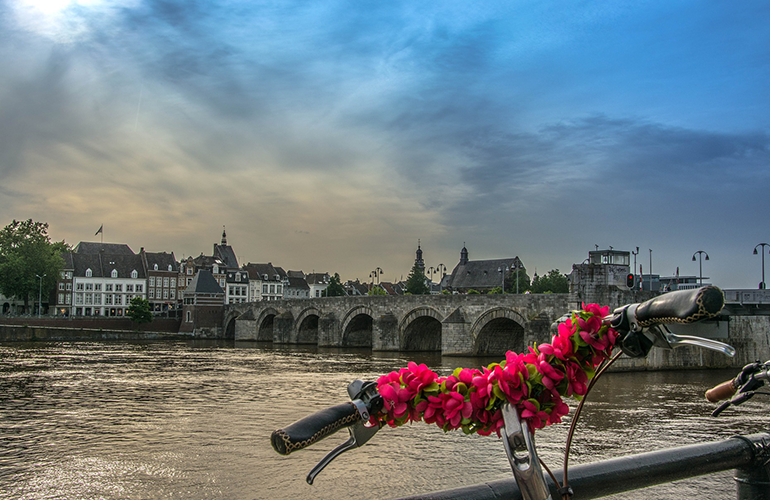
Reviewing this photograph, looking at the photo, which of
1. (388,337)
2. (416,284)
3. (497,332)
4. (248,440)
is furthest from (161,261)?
(248,440)

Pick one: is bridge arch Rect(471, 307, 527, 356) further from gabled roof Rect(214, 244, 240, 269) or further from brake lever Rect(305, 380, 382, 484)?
gabled roof Rect(214, 244, 240, 269)

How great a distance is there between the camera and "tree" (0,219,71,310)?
58688 mm

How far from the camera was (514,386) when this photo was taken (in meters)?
1.54

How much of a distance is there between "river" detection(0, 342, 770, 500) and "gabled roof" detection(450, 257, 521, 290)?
47.5 m

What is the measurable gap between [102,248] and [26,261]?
16329mm

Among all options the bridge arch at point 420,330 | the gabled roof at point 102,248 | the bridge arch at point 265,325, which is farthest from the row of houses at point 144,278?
the bridge arch at point 420,330

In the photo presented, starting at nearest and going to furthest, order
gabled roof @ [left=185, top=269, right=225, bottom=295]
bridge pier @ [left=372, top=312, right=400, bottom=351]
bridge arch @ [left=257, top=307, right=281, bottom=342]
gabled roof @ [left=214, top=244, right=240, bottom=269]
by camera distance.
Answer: bridge pier @ [left=372, top=312, right=400, bottom=351], bridge arch @ [left=257, top=307, right=281, bottom=342], gabled roof @ [left=185, top=269, right=225, bottom=295], gabled roof @ [left=214, top=244, right=240, bottom=269]

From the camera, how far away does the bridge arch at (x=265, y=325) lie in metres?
48.8

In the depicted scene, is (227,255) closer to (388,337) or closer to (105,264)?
(105,264)

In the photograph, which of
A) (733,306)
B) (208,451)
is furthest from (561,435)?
(733,306)

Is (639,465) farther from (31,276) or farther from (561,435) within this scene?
(31,276)

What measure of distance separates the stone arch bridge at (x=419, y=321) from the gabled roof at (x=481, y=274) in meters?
26.4

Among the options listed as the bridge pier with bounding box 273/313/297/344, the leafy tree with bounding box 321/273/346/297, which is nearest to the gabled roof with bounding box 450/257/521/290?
the leafy tree with bounding box 321/273/346/297

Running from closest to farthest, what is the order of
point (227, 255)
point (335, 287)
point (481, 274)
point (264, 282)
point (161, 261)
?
point (481, 274) → point (335, 287) → point (161, 261) → point (227, 255) → point (264, 282)
